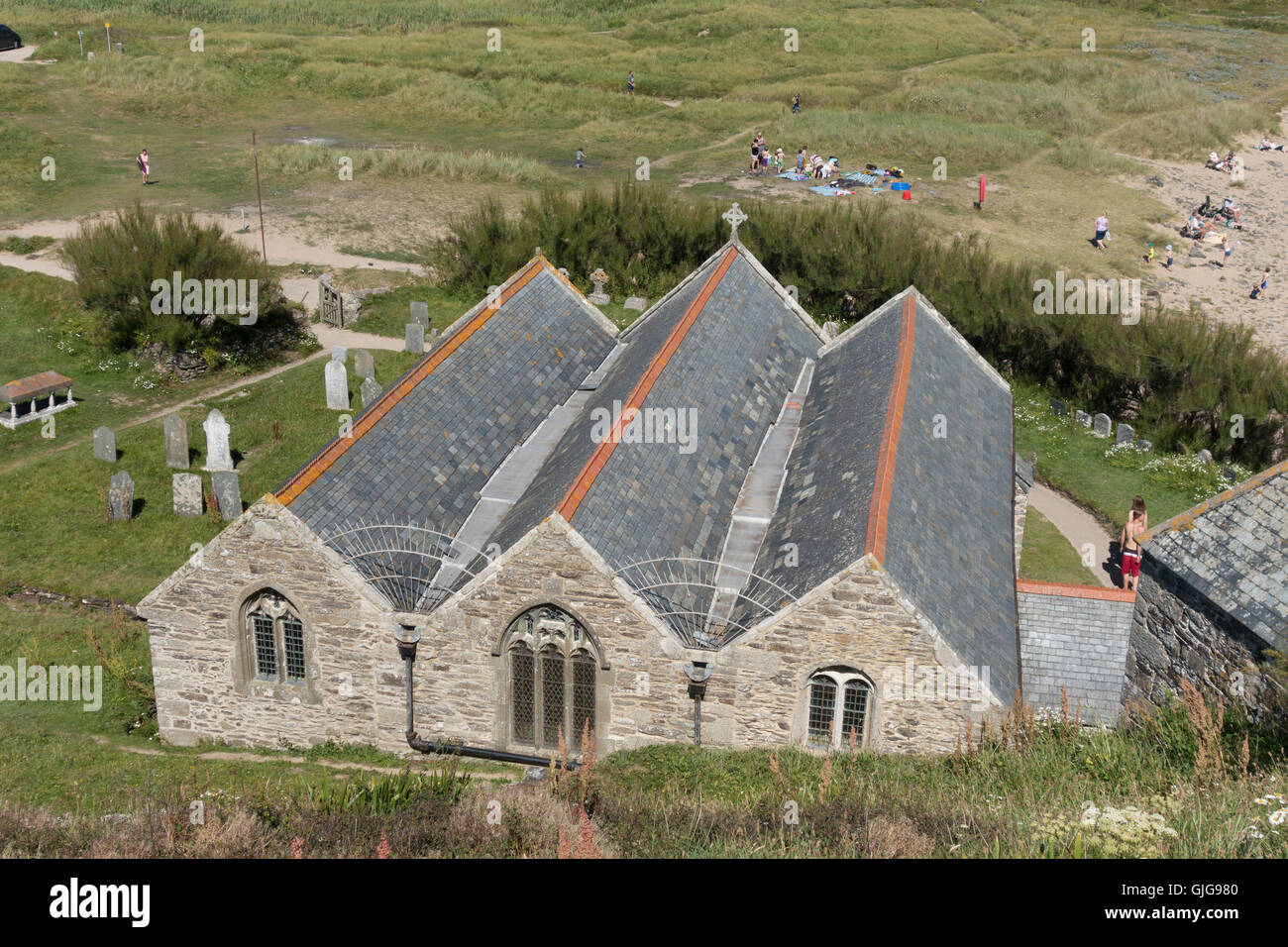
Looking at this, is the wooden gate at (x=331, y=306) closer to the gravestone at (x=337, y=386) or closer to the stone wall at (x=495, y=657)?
the gravestone at (x=337, y=386)

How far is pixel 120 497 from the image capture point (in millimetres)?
33062

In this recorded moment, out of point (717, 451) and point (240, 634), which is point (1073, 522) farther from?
point (240, 634)

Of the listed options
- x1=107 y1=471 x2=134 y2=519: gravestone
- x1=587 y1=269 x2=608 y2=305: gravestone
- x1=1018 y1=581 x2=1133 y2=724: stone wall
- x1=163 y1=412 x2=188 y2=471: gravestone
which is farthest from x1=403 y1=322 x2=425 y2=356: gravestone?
x1=1018 y1=581 x2=1133 y2=724: stone wall

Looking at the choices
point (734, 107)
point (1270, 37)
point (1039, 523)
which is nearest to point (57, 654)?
point (1039, 523)

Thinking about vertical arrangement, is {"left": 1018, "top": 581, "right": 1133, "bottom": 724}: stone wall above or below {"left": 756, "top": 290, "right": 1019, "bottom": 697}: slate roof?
below

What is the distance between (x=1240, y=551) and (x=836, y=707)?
24.8 ft

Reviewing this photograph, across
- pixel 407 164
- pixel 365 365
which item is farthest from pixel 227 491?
pixel 407 164

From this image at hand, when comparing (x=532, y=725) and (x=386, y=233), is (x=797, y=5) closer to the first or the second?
(x=386, y=233)

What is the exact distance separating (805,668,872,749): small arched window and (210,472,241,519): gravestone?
62.5ft

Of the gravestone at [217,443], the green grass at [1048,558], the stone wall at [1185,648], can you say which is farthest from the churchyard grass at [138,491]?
the stone wall at [1185,648]

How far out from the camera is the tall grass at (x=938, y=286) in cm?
4141

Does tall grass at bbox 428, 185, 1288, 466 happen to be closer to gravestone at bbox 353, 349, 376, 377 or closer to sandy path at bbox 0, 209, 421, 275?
sandy path at bbox 0, 209, 421, 275

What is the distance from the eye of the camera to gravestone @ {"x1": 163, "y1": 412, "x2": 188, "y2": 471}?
36.0m

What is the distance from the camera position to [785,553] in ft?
75.1
